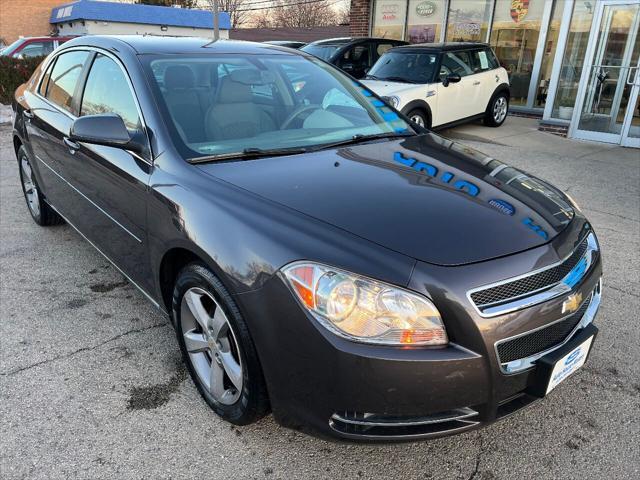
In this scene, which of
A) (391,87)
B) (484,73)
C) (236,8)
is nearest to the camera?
(391,87)

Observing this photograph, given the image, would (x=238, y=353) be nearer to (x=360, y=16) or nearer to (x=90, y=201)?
(x=90, y=201)

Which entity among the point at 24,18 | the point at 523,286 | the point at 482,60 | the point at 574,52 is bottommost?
the point at 523,286

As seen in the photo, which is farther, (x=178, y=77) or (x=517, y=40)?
(x=517, y=40)

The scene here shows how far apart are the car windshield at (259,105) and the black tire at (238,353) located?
0.60m

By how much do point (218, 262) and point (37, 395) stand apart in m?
1.29

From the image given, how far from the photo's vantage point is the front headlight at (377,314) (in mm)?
1705

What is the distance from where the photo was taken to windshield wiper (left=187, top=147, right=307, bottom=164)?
7.86 ft

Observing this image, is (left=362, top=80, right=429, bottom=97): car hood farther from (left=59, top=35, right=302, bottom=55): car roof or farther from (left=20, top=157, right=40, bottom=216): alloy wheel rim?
(left=20, top=157, right=40, bottom=216): alloy wheel rim

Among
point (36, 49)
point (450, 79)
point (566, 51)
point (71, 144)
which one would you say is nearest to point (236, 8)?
point (36, 49)

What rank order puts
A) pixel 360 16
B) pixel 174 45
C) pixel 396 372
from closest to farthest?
pixel 396 372 < pixel 174 45 < pixel 360 16

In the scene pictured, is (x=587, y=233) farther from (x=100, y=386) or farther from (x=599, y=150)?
(x=599, y=150)

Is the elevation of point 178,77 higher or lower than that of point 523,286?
higher

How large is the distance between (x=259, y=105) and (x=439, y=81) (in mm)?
6428

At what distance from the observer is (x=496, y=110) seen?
34.0 feet
